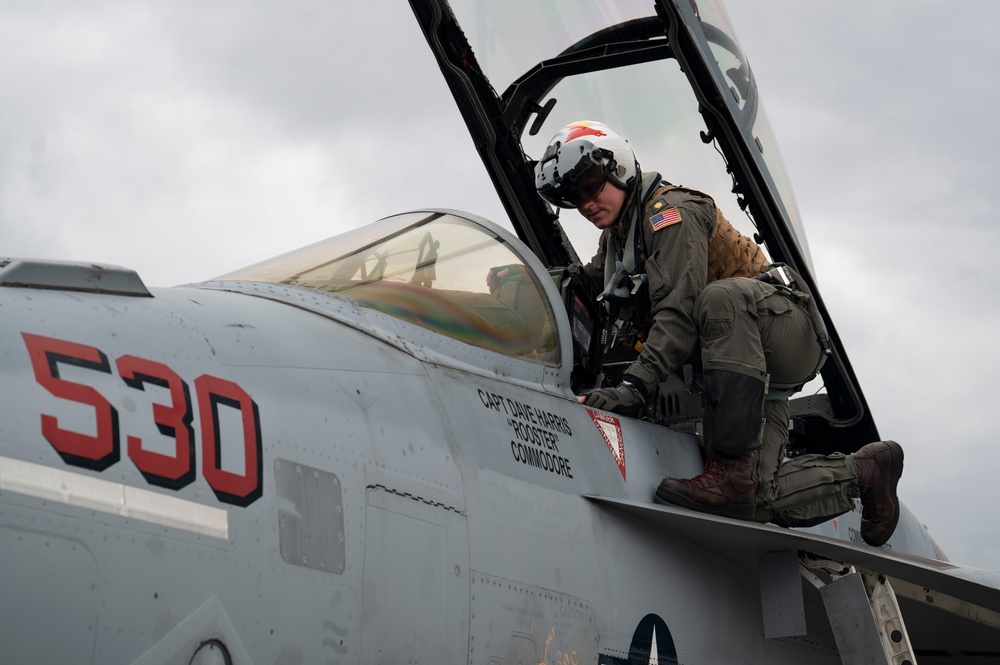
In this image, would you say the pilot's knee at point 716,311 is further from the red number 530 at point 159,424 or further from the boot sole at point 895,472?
the red number 530 at point 159,424

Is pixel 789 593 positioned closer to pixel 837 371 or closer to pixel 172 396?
pixel 837 371

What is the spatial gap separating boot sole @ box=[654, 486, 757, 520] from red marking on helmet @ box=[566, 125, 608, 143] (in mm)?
1756

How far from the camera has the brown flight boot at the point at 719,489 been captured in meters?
4.47

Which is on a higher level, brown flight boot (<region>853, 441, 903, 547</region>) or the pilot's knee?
the pilot's knee

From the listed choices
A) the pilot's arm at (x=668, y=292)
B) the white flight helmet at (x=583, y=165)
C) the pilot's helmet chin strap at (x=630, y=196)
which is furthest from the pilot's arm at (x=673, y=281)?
the white flight helmet at (x=583, y=165)

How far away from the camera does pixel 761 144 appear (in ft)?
20.3

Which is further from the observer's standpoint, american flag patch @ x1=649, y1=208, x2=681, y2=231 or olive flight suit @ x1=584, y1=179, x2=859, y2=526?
american flag patch @ x1=649, y1=208, x2=681, y2=231

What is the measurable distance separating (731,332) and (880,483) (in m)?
1.14

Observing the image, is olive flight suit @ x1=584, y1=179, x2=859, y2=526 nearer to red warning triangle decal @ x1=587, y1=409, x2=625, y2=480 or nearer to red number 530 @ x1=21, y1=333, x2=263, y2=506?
red warning triangle decal @ x1=587, y1=409, x2=625, y2=480

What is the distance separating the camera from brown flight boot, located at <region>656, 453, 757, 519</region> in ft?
14.7

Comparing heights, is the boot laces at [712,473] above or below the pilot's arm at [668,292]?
below

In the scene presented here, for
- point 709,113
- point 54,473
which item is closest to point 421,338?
point 54,473

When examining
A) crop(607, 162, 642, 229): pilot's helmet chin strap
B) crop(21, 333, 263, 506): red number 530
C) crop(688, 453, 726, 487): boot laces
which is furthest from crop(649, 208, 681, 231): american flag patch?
crop(21, 333, 263, 506): red number 530

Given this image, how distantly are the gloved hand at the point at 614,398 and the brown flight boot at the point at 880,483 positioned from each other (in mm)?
1190
